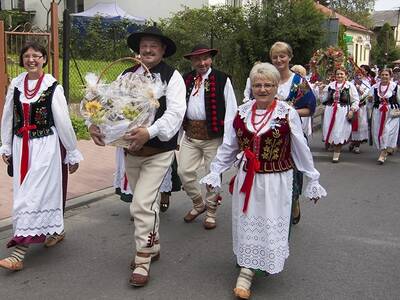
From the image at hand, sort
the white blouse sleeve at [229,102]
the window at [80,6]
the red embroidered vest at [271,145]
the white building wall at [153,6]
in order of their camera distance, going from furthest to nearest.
Result: the window at [80,6], the white building wall at [153,6], the white blouse sleeve at [229,102], the red embroidered vest at [271,145]

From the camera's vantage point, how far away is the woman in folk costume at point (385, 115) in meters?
10.2

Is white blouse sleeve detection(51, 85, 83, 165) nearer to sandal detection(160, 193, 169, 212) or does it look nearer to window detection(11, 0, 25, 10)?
sandal detection(160, 193, 169, 212)

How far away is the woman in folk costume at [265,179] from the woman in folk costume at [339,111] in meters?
6.40

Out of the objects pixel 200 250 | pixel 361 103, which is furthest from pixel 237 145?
pixel 361 103

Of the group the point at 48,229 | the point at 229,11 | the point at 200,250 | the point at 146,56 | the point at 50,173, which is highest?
the point at 229,11

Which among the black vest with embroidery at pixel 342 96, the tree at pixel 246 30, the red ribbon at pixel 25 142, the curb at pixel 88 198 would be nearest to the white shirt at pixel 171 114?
the red ribbon at pixel 25 142

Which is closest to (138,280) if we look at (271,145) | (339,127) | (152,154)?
(152,154)

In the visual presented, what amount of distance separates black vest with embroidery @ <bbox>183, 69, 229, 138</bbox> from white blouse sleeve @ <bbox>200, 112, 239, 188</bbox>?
1.32 m

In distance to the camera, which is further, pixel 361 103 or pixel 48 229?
pixel 361 103

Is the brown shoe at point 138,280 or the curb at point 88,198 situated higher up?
the brown shoe at point 138,280

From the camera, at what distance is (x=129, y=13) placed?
29.7m

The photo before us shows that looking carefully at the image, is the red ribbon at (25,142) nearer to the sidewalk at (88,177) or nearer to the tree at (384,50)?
the sidewalk at (88,177)

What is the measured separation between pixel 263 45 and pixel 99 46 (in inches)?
206

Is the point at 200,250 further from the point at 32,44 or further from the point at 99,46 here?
the point at 99,46
